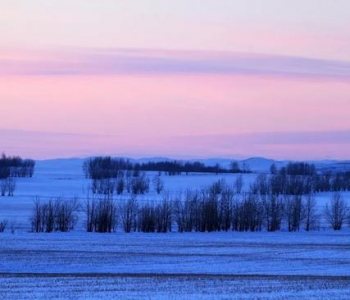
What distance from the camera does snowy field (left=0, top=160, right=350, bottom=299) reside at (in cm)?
2561

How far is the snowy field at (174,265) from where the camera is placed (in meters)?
25.6

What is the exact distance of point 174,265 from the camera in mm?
35719

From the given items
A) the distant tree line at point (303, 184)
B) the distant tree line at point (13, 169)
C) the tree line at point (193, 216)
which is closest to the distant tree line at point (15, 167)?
the distant tree line at point (13, 169)

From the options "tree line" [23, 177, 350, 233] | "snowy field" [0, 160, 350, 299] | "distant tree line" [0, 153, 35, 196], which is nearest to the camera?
"snowy field" [0, 160, 350, 299]

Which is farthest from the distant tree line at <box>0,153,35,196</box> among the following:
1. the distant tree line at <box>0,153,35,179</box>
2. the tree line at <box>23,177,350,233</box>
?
the tree line at <box>23,177,350,233</box>

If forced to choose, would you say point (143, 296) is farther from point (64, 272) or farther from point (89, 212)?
point (89, 212)

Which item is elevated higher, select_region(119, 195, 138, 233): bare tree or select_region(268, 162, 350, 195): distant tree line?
select_region(268, 162, 350, 195): distant tree line

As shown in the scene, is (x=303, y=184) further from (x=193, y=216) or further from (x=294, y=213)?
(x=193, y=216)

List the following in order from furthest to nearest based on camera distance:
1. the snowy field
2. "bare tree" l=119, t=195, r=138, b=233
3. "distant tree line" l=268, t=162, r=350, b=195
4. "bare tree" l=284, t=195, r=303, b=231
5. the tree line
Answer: "distant tree line" l=268, t=162, r=350, b=195
"bare tree" l=284, t=195, r=303, b=231
"bare tree" l=119, t=195, r=138, b=233
the tree line
the snowy field

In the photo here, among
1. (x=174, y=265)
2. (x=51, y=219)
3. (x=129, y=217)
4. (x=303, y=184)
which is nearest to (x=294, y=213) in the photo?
(x=129, y=217)

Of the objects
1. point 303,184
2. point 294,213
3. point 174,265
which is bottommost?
point 174,265

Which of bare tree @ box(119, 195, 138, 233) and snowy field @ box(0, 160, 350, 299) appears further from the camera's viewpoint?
bare tree @ box(119, 195, 138, 233)

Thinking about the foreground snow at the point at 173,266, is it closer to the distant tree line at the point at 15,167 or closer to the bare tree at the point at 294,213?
the bare tree at the point at 294,213

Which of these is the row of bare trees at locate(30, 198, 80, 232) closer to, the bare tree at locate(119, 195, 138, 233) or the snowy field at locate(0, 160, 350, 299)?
the snowy field at locate(0, 160, 350, 299)
